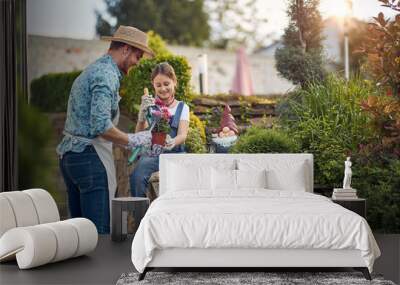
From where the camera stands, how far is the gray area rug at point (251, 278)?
6.09 meters

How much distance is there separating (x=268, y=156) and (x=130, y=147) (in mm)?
1698

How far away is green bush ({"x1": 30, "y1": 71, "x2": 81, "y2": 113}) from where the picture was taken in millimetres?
9250

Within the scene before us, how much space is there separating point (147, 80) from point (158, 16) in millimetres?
785

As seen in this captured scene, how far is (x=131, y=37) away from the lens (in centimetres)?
923

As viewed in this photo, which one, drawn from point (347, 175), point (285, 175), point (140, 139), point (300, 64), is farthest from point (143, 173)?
point (347, 175)

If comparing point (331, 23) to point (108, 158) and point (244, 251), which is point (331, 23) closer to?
point (108, 158)

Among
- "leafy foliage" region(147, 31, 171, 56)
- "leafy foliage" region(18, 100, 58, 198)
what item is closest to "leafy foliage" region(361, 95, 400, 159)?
"leafy foliage" region(147, 31, 171, 56)

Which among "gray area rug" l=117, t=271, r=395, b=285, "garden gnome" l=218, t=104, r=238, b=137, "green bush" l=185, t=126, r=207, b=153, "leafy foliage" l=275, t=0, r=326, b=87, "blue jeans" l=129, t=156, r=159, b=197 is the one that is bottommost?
"gray area rug" l=117, t=271, r=395, b=285

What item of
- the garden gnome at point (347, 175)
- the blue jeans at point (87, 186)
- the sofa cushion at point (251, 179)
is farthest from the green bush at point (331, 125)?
the blue jeans at point (87, 186)

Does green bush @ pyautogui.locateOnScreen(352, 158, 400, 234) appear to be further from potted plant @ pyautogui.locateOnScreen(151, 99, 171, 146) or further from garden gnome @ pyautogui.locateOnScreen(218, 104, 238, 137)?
potted plant @ pyautogui.locateOnScreen(151, 99, 171, 146)

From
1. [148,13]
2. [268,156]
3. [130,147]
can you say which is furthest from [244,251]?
[148,13]

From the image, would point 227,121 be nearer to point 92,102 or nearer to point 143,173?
point 143,173

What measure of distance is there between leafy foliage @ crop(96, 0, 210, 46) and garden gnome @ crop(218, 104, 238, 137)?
101 centimetres

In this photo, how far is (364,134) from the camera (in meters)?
9.04
